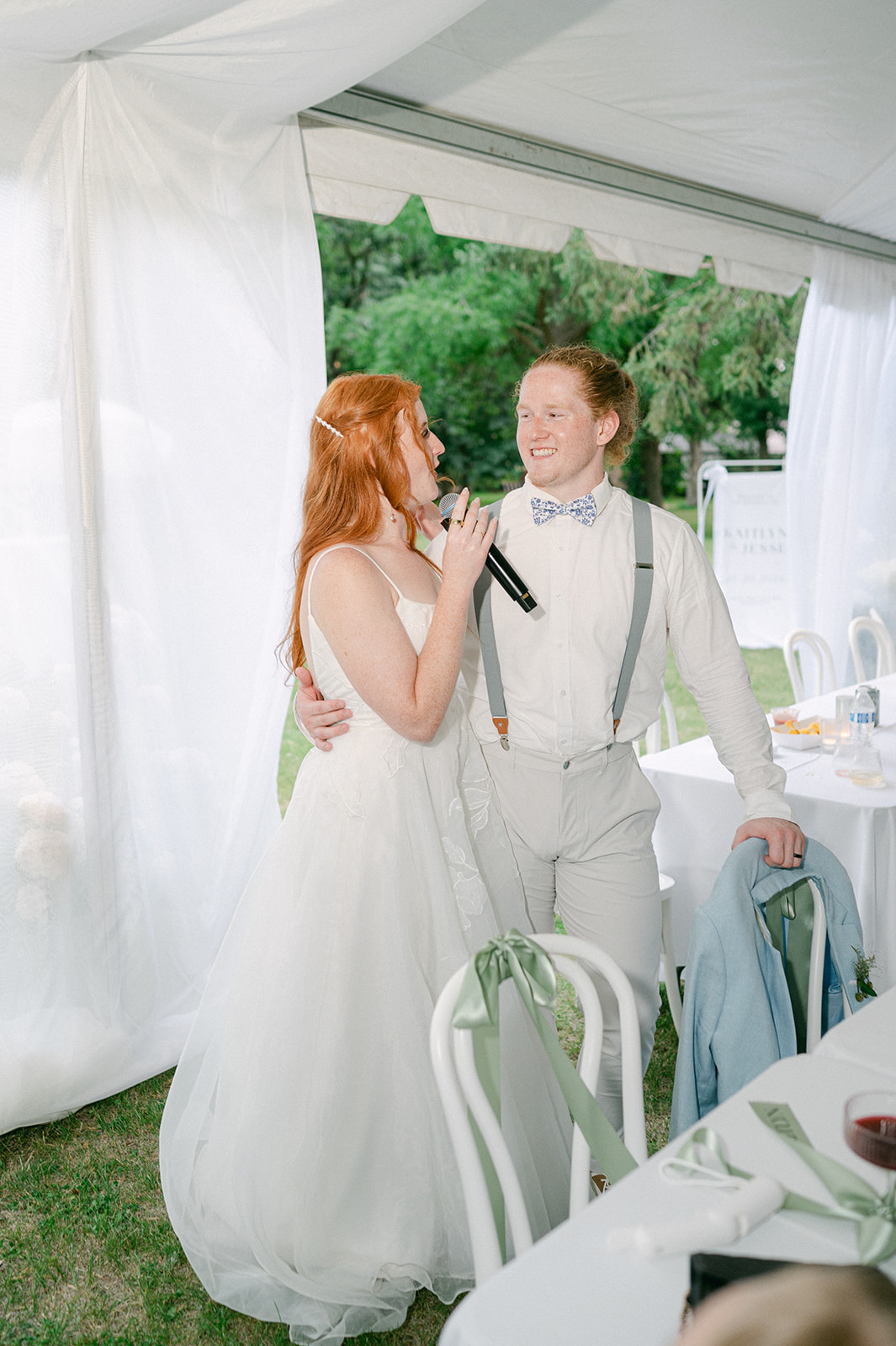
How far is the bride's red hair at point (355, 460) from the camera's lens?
204cm

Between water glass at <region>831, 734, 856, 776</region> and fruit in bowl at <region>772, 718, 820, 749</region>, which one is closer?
water glass at <region>831, 734, 856, 776</region>

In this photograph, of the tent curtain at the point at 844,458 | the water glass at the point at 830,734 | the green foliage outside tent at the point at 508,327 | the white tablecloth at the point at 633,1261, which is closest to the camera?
the white tablecloth at the point at 633,1261

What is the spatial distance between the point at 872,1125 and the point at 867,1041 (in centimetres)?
32

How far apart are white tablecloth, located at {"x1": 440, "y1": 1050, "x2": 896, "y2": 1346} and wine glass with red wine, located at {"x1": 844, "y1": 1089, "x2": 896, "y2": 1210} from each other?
21 millimetres

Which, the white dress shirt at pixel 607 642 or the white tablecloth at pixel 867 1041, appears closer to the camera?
the white tablecloth at pixel 867 1041

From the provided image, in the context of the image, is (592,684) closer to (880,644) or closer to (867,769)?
(867,769)

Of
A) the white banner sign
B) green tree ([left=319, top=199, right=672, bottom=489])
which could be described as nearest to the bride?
the white banner sign

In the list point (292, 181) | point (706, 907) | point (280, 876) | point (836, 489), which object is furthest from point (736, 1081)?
point (836, 489)

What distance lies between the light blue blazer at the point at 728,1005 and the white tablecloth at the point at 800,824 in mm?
908

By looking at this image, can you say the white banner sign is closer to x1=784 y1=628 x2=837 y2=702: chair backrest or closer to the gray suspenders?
x1=784 y1=628 x2=837 y2=702: chair backrest

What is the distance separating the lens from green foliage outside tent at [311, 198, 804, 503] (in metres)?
12.7

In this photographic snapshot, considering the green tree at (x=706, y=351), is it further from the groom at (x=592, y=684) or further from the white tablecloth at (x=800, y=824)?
the groom at (x=592, y=684)

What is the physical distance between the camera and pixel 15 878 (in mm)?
2586

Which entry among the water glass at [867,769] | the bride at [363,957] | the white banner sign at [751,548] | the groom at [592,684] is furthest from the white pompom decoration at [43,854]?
the white banner sign at [751,548]
